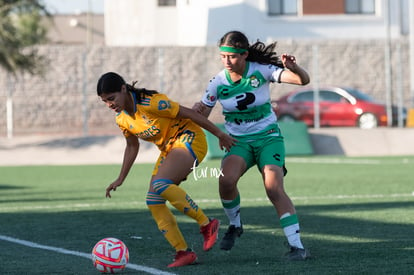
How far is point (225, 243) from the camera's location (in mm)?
8945

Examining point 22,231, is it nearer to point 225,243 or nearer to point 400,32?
point 225,243

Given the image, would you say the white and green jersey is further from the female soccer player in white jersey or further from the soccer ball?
the soccer ball

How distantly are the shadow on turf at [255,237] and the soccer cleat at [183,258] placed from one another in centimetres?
8

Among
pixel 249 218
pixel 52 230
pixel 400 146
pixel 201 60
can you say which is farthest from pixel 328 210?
pixel 201 60

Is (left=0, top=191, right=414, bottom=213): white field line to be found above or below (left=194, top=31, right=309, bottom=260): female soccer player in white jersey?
below

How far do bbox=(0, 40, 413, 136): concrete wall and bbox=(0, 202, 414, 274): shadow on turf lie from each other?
18771 millimetres

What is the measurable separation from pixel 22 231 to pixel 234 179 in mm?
3245

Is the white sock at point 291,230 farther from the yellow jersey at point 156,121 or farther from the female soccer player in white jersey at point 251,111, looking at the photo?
the yellow jersey at point 156,121

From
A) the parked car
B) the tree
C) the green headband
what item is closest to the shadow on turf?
the green headband

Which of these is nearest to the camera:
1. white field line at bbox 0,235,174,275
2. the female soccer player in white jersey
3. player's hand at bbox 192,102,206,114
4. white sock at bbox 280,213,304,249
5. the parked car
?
white field line at bbox 0,235,174,275

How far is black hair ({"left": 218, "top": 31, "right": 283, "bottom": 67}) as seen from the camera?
8461 millimetres

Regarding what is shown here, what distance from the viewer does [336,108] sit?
108 ft

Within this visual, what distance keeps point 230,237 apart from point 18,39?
76.8 ft

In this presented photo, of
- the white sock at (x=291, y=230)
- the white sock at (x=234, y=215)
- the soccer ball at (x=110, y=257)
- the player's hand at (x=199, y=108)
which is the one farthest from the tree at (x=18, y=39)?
the soccer ball at (x=110, y=257)
